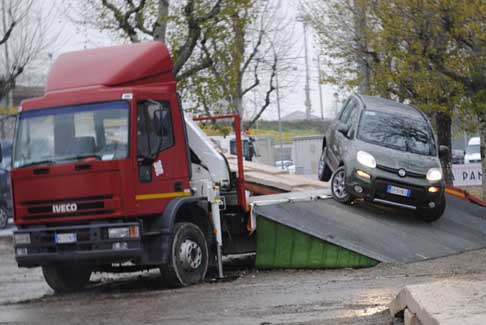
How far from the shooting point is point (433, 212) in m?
18.1

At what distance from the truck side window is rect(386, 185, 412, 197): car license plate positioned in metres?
5.01

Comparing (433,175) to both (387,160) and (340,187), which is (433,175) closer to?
(387,160)

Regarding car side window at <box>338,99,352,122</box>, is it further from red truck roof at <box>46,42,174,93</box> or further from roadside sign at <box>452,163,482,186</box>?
roadside sign at <box>452,163,482,186</box>

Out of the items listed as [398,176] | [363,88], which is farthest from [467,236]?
[363,88]

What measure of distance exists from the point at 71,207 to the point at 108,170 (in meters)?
0.74

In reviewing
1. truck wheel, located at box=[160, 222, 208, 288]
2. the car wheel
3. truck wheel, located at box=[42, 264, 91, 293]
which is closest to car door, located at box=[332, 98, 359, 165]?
truck wheel, located at box=[160, 222, 208, 288]

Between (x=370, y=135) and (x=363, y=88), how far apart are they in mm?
13955

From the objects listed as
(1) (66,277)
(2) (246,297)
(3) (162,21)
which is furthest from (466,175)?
(2) (246,297)

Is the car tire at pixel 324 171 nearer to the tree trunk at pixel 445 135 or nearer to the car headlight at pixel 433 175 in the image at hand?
the car headlight at pixel 433 175

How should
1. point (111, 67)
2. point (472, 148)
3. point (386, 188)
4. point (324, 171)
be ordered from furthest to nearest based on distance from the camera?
point (472, 148) < point (324, 171) < point (386, 188) < point (111, 67)

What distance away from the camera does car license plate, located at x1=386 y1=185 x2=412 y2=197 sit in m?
17.5

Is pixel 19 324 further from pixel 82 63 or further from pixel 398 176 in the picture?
pixel 398 176

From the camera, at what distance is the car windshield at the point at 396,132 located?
18.4 meters

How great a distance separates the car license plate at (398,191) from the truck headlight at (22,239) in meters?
6.60
